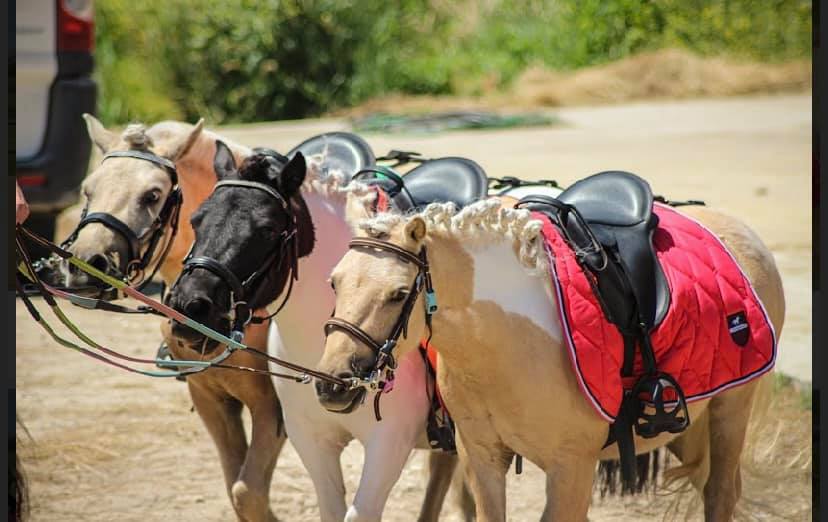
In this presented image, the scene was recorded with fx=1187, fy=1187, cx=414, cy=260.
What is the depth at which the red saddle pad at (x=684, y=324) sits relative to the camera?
3.65m

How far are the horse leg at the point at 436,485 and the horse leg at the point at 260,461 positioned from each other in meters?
0.74

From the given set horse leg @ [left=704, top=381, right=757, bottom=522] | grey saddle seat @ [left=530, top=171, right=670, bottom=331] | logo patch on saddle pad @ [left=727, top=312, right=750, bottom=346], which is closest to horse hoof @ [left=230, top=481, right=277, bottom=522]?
grey saddle seat @ [left=530, top=171, right=670, bottom=331]

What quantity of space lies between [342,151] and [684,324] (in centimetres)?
152

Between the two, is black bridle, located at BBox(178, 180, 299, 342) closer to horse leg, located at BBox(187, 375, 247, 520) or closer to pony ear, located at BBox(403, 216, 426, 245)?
pony ear, located at BBox(403, 216, 426, 245)

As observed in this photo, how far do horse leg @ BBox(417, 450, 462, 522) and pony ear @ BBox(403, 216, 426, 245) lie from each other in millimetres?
1759

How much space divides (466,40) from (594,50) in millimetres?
3277

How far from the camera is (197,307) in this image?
12.3ft

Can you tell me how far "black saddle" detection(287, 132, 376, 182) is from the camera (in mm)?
4504

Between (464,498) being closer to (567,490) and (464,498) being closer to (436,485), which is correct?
(436,485)

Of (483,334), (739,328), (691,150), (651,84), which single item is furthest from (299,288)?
(651,84)

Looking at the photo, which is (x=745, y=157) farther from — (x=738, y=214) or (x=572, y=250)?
(x=572, y=250)

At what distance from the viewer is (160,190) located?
4.38 m

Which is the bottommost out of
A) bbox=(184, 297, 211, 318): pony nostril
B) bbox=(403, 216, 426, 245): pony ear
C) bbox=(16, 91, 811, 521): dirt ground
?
bbox=(16, 91, 811, 521): dirt ground

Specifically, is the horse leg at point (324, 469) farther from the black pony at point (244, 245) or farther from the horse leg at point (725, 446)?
the horse leg at point (725, 446)
